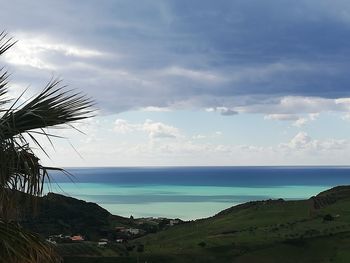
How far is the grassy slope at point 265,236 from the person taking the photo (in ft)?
182

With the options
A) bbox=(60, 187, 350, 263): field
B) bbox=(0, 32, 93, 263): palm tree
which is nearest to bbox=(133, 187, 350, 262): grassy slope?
bbox=(60, 187, 350, 263): field

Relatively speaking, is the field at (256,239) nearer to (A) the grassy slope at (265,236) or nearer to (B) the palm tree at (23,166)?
(A) the grassy slope at (265,236)

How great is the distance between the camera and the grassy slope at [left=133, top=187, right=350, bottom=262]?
55469 mm

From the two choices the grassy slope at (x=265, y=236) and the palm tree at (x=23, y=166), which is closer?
the palm tree at (x=23, y=166)

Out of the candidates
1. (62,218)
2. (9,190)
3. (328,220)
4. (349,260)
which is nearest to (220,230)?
(328,220)

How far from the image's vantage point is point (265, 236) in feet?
236

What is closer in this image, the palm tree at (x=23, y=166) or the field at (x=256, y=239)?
the palm tree at (x=23, y=166)

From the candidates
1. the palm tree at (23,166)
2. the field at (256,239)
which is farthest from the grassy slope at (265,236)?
the palm tree at (23,166)

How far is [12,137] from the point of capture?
5.07 metres

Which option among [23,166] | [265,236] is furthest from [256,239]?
[23,166]

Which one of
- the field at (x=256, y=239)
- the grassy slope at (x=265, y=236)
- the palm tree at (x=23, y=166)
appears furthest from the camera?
the grassy slope at (x=265, y=236)

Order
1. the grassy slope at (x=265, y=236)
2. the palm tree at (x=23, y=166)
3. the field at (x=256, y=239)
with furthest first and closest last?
the grassy slope at (x=265, y=236) < the field at (x=256, y=239) < the palm tree at (x=23, y=166)

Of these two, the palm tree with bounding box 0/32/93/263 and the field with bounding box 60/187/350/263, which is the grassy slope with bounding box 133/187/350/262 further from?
the palm tree with bounding box 0/32/93/263

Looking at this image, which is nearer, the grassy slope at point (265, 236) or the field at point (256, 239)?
the field at point (256, 239)
